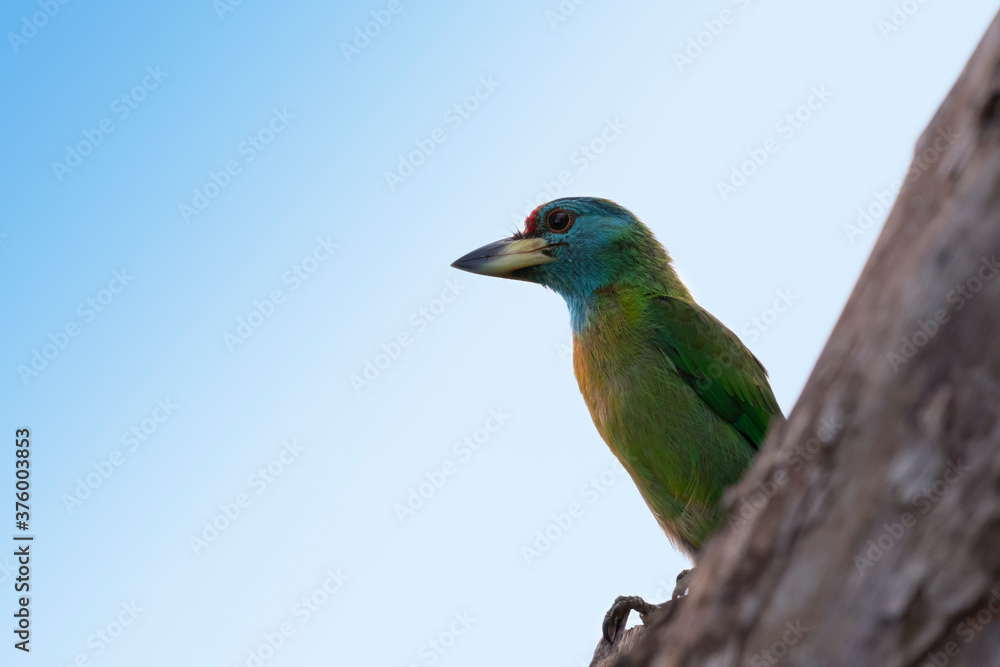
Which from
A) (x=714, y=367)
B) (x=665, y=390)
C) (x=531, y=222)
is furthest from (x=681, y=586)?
(x=531, y=222)

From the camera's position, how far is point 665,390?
507cm

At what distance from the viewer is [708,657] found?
179cm

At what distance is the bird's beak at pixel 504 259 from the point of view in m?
6.10

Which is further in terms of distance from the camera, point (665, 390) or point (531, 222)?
point (531, 222)

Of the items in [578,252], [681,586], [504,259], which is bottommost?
[681,586]

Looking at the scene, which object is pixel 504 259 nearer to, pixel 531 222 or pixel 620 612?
pixel 531 222

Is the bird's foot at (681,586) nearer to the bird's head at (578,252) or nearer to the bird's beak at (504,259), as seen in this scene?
the bird's head at (578,252)

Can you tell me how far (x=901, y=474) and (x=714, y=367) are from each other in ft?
11.5

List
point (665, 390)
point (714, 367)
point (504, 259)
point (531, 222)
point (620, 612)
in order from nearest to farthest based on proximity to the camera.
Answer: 1. point (620, 612)
2. point (665, 390)
3. point (714, 367)
4. point (504, 259)
5. point (531, 222)

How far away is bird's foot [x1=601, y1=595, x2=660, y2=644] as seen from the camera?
181 inches

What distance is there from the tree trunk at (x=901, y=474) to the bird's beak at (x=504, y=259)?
428 centimetres

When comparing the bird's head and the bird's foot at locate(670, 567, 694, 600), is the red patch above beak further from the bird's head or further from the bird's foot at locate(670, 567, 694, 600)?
the bird's foot at locate(670, 567, 694, 600)

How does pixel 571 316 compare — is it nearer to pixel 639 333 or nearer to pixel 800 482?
pixel 639 333

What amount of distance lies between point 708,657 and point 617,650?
9.52ft
